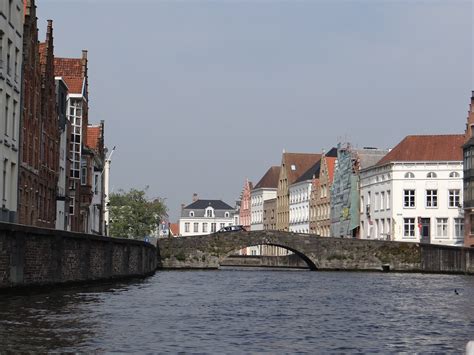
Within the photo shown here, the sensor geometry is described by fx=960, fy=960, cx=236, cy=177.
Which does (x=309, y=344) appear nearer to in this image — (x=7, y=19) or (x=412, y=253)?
(x=7, y=19)

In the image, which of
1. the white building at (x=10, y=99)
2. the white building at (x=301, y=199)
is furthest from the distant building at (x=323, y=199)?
the white building at (x=10, y=99)

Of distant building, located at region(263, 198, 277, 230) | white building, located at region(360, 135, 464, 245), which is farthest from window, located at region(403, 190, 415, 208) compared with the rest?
distant building, located at region(263, 198, 277, 230)

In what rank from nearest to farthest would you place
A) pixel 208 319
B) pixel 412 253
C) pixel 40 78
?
pixel 208 319
pixel 40 78
pixel 412 253

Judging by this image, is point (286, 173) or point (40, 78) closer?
point (40, 78)

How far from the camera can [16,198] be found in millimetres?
47156

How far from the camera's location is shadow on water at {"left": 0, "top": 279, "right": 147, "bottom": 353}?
57.9ft

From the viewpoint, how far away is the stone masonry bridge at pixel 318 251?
277 feet

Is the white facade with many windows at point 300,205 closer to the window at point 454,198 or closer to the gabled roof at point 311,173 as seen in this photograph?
the gabled roof at point 311,173

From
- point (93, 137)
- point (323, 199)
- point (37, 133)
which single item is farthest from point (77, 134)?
point (323, 199)

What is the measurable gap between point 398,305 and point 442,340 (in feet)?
40.1

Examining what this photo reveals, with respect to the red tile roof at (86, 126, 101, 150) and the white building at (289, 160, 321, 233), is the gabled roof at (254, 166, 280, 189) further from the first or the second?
the red tile roof at (86, 126, 101, 150)

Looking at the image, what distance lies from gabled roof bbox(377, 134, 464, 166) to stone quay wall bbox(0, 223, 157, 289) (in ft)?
188

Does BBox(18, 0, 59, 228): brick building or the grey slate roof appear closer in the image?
BBox(18, 0, 59, 228): brick building

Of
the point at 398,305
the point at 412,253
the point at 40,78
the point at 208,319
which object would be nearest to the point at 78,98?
the point at 40,78
